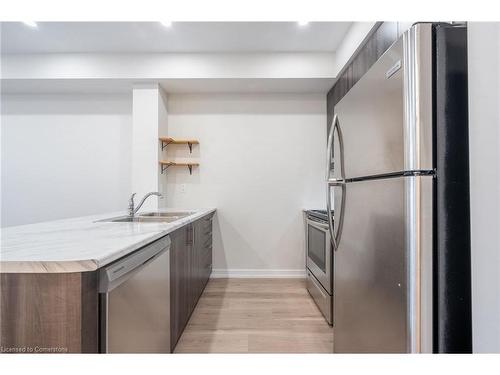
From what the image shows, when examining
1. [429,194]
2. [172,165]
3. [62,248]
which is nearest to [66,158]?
[172,165]

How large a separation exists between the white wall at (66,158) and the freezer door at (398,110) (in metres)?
3.13

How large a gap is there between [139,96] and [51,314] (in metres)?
2.86

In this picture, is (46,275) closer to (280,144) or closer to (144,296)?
(144,296)

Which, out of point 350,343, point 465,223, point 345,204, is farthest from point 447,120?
point 350,343

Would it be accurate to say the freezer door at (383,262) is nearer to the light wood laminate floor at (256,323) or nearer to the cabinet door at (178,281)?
the light wood laminate floor at (256,323)

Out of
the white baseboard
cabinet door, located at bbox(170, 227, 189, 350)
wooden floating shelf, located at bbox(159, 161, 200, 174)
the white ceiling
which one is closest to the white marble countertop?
cabinet door, located at bbox(170, 227, 189, 350)

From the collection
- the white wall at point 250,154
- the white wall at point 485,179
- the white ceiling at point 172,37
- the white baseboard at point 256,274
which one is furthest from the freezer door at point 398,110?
Answer: the white baseboard at point 256,274

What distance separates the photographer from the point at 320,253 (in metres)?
2.31

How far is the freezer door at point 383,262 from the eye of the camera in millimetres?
831

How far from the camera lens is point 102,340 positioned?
0.79 m

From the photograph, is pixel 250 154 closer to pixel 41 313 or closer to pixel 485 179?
pixel 485 179

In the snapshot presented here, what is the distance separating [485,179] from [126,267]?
1.22m

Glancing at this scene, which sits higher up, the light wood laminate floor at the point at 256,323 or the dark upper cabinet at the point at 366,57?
the dark upper cabinet at the point at 366,57

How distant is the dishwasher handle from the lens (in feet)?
2.57
